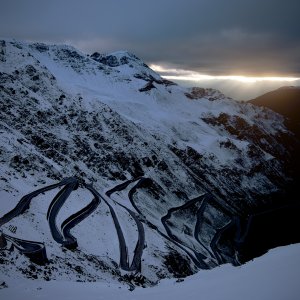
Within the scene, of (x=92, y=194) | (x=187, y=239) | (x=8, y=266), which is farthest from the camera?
(x=187, y=239)

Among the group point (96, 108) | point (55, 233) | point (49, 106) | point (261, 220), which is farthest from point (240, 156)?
point (55, 233)

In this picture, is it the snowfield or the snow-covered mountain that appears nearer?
the snowfield

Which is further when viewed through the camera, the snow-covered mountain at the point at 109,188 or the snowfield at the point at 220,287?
the snow-covered mountain at the point at 109,188

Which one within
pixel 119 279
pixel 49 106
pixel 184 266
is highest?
pixel 49 106

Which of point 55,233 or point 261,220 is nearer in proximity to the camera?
point 55,233

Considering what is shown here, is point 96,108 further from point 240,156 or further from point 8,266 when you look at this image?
point 8,266

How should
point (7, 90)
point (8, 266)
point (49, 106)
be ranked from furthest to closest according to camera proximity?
point (49, 106)
point (7, 90)
point (8, 266)

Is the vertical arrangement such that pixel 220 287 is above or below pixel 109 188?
above

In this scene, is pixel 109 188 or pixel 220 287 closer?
pixel 220 287
